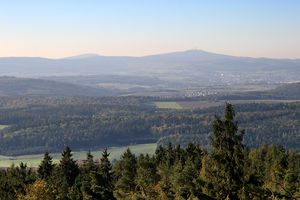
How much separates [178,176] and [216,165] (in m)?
24.9

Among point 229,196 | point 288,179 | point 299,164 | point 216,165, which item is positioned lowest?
point 299,164

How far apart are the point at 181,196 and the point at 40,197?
50.2 ft

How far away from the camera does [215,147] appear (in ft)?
126

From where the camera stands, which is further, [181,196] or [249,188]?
[181,196]

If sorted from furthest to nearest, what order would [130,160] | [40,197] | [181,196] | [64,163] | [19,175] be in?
[130,160] < [64,163] < [19,175] < [181,196] < [40,197]

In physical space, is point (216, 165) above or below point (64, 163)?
above

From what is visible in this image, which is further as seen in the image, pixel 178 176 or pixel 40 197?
pixel 178 176

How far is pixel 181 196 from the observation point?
47.1 m

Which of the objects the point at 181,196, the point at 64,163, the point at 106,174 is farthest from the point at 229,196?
the point at 64,163

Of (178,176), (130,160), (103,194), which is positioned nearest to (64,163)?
(130,160)

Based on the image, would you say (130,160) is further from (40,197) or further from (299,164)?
(40,197)

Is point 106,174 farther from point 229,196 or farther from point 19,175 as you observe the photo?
point 229,196

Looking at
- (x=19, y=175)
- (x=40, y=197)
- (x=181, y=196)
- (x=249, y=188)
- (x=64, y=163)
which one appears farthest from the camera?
(x=64, y=163)

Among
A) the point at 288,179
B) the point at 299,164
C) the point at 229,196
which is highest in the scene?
the point at 229,196
